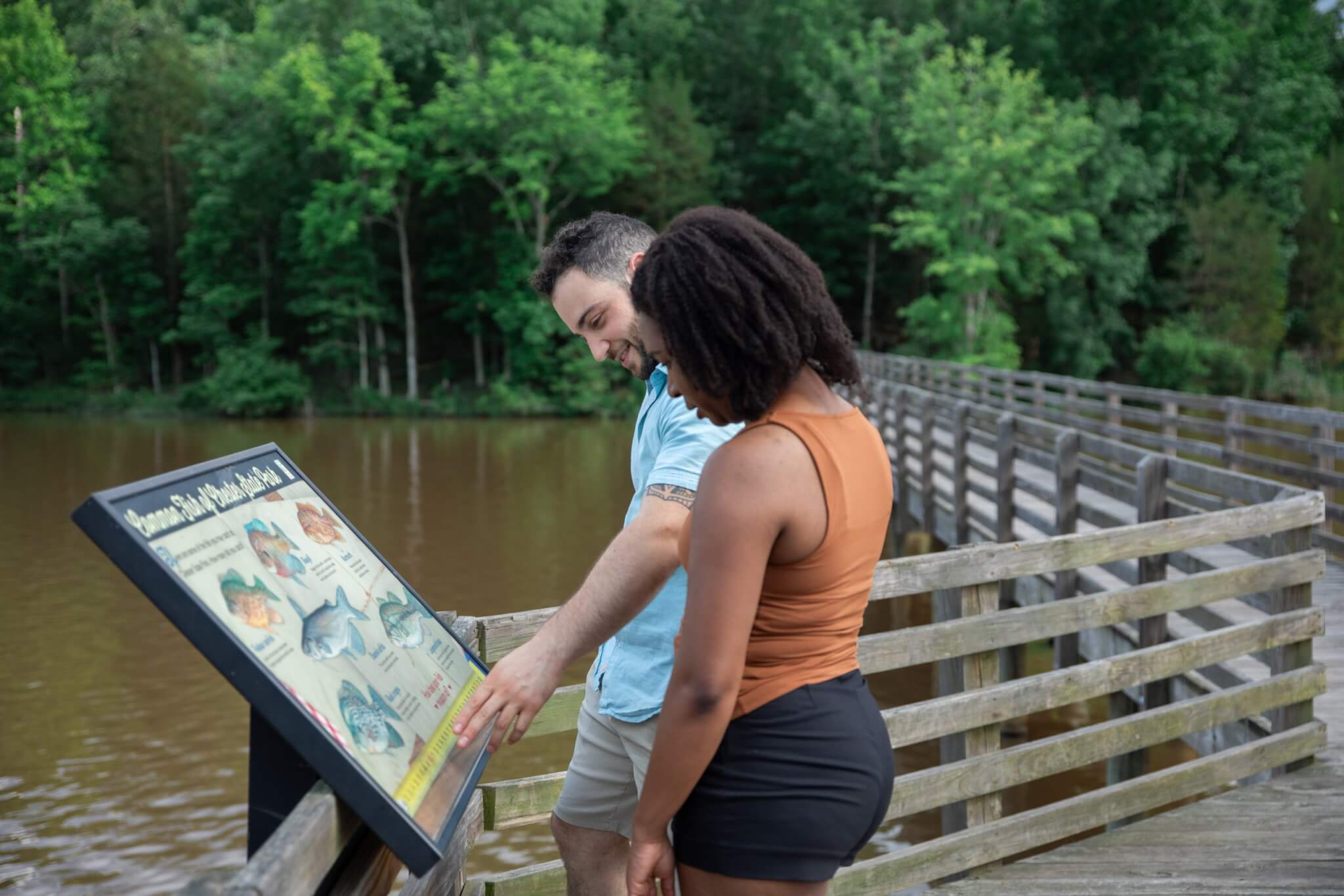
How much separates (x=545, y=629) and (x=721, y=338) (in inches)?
24.0

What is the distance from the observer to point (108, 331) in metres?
41.3

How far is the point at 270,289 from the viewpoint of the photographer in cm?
4203

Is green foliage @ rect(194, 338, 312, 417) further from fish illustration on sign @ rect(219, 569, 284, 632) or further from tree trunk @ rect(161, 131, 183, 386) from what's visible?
fish illustration on sign @ rect(219, 569, 284, 632)

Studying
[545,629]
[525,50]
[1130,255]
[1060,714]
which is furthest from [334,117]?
[545,629]

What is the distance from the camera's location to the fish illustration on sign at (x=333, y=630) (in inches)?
68.3

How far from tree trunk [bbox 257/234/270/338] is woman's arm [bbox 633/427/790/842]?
40.6 meters

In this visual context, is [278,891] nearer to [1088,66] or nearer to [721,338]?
[721,338]

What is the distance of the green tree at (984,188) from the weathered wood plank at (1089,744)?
30.9 m

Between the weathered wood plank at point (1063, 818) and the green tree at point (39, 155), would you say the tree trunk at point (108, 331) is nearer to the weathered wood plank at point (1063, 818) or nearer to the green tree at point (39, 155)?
the green tree at point (39, 155)

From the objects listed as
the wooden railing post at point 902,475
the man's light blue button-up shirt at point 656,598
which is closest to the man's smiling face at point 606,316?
the man's light blue button-up shirt at point 656,598

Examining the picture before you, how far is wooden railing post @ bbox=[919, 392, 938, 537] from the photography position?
1388 cm

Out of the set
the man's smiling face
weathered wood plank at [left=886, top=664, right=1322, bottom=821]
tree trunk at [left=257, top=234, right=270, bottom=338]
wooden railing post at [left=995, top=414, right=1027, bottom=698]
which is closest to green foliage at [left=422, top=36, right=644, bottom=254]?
tree trunk at [left=257, top=234, right=270, bottom=338]

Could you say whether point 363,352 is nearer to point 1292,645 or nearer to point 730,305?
point 1292,645

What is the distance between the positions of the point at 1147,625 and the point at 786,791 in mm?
4810
